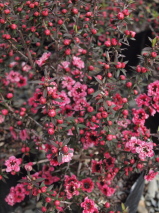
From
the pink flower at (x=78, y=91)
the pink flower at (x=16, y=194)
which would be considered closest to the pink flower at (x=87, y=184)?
the pink flower at (x=16, y=194)

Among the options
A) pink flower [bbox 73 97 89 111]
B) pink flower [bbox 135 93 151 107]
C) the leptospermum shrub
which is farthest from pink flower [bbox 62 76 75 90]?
pink flower [bbox 135 93 151 107]

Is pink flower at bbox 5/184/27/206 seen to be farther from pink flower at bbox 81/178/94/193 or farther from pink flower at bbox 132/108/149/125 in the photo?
pink flower at bbox 132/108/149/125

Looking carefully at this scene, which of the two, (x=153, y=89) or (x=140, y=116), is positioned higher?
(x=153, y=89)

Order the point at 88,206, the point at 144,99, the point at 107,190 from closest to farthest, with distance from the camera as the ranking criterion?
the point at 88,206 < the point at 144,99 < the point at 107,190

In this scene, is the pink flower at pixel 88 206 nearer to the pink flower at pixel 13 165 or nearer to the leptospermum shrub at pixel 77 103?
the leptospermum shrub at pixel 77 103

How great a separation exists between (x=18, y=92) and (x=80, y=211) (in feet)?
6.47

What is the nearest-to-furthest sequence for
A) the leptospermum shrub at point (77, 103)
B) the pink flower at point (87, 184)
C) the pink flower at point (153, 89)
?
the leptospermum shrub at point (77, 103) < the pink flower at point (153, 89) < the pink flower at point (87, 184)

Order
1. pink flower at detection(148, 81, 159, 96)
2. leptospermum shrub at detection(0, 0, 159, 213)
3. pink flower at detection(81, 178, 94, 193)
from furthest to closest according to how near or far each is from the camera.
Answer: pink flower at detection(81, 178, 94, 193), pink flower at detection(148, 81, 159, 96), leptospermum shrub at detection(0, 0, 159, 213)

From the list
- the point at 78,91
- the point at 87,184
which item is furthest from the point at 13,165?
the point at 78,91

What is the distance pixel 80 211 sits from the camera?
1634 mm

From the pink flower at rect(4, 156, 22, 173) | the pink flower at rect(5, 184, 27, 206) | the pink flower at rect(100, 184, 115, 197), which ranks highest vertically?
the pink flower at rect(4, 156, 22, 173)

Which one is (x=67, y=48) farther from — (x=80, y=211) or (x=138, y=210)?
(x=138, y=210)

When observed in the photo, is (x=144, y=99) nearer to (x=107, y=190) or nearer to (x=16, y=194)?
(x=107, y=190)

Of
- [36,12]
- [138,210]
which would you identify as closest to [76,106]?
[36,12]
